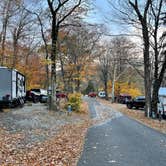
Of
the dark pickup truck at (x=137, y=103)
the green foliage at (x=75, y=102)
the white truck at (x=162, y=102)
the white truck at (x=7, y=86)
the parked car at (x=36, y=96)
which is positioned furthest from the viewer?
the dark pickup truck at (x=137, y=103)

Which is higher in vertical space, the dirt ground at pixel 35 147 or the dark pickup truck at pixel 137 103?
the dark pickup truck at pixel 137 103

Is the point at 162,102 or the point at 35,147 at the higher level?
the point at 162,102

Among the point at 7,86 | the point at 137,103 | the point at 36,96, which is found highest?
the point at 7,86

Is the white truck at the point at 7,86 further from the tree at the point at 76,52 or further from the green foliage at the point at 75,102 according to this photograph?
the tree at the point at 76,52

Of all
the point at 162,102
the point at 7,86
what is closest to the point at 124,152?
the point at 7,86

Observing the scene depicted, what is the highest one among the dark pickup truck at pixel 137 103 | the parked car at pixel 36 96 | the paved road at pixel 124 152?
the parked car at pixel 36 96

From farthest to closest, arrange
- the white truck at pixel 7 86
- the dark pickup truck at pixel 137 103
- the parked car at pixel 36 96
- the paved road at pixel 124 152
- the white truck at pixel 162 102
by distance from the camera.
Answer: the dark pickup truck at pixel 137 103 → the parked car at pixel 36 96 → the white truck at pixel 162 102 → the white truck at pixel 7 86 → the paved road at pixel 124 152

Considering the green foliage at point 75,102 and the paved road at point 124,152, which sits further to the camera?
the green foliage at point 75,102

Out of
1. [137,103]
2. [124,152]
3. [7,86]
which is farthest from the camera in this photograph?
[137,103]

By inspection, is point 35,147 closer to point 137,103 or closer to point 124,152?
point 124,152

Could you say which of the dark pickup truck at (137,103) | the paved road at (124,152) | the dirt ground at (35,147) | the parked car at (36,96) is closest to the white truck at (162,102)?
the dark pickup truck at (137,103)

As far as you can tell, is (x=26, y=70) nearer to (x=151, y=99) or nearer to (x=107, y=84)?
(x=151, y=99)

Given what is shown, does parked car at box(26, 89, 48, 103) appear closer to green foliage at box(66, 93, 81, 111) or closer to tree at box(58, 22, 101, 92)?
tree at box(58, 22, 101, 92)

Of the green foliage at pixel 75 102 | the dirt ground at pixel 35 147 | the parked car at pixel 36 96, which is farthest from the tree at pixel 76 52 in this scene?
the dirt ground at pixel 35 147
